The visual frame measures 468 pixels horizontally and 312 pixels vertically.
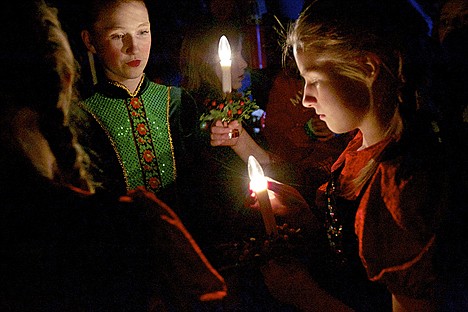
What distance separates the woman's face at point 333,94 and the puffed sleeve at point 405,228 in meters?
0.27

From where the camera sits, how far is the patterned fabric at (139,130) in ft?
6.80

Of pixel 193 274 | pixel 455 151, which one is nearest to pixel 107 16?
pixel 193 274

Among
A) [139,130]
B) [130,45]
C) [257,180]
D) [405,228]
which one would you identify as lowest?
[405,228]

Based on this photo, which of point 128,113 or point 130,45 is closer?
point 130,45

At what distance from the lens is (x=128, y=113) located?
2.11m

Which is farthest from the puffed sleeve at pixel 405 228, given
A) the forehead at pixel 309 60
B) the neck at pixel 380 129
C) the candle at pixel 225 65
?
the candle at pixel 225 65

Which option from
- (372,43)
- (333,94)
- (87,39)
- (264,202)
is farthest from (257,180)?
(87,39)

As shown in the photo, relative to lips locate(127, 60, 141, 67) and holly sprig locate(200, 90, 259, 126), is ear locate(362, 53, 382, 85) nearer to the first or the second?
holly sprig locate(200, 90, 259, 126)

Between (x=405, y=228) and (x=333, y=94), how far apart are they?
57 centimetres

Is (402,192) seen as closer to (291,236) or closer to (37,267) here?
(291,236)

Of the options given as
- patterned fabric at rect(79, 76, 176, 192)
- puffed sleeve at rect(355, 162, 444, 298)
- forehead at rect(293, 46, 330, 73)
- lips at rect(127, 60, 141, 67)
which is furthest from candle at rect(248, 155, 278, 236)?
lips at rect(127, 60, 141, 67)

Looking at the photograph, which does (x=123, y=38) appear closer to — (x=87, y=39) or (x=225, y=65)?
(x=87, y=39)

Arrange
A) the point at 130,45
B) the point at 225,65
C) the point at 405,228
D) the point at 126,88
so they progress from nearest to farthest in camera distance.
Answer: the point at 405,228 → the point at 225,65 → the point at 130,45 → the point at 126,88

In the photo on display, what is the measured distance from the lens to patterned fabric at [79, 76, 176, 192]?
207cm
